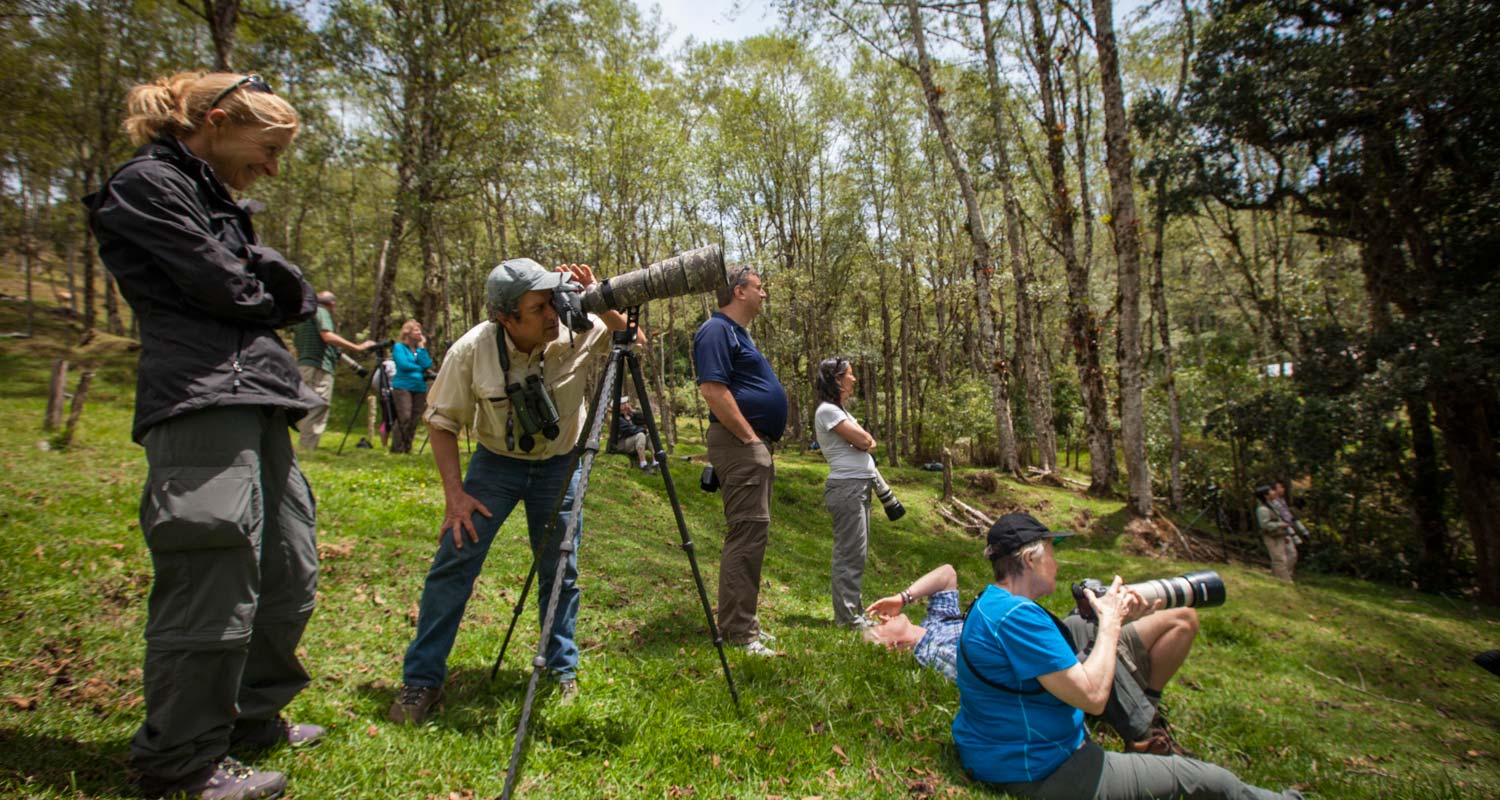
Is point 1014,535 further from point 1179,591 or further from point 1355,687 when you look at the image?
point 1355,687

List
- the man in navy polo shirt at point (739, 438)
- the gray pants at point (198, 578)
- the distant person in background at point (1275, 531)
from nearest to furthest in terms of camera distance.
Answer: the gray pants at point (198, 578) → the man in navy polo shirt at point (739, 438) → the distant person in background at point (1275, 531)

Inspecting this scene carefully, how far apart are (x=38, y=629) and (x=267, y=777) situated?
210cm

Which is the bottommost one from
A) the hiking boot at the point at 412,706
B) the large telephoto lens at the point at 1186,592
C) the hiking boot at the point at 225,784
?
the hiking boot at the point at 412,706

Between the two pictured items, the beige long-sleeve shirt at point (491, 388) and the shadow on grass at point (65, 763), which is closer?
the shadow on grass at point (65, 763)

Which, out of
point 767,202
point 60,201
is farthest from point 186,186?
point 60,201

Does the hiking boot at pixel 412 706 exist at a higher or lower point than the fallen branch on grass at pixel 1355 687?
higher

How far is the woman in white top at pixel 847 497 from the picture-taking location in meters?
4.82

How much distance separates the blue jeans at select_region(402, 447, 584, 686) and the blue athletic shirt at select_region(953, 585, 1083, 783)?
189 cm

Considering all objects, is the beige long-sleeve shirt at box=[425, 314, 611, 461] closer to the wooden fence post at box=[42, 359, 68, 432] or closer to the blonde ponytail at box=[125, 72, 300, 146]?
the blonde ponytail at box=[125, 72, 300, 146]

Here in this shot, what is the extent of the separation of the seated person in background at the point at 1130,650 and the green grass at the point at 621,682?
0.77ft

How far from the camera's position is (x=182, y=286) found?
1900mm

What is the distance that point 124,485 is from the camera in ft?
18.0

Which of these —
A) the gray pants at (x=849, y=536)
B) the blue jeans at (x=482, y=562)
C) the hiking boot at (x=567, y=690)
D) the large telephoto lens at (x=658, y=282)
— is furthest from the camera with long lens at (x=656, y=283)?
the gray pants at (x=849, y=536)

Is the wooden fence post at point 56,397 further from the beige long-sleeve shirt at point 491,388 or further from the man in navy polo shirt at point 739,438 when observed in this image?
the man in navy polo shirt at point 739,438
